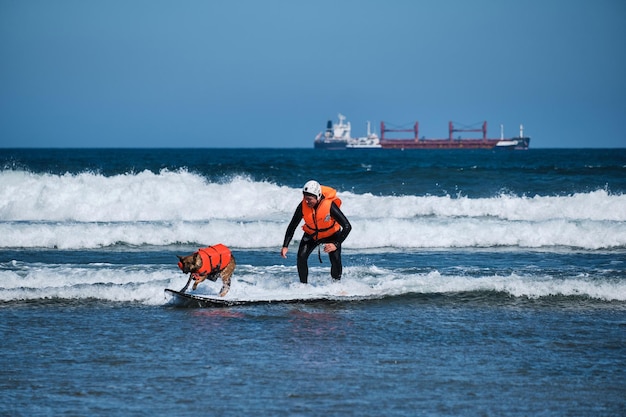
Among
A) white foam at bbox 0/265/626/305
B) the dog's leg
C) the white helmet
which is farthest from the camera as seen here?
white foam at bbox 0/265/626/305

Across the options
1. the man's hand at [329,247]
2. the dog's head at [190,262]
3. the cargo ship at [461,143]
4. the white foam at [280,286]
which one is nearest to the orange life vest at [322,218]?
the man's hand at [329,247]

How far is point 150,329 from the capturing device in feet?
26.2

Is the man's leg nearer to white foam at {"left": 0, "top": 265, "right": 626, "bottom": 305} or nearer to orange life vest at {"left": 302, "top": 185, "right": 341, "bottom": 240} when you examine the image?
orange life vest at {"left": 302, "top": 185, "right": 341, "bottom": 240}

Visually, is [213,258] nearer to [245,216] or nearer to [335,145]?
[245,216]

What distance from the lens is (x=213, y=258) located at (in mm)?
9070

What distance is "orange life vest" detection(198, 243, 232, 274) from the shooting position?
29.5ft

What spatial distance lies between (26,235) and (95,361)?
35.1 ft

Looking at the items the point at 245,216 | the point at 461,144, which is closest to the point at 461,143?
the point at 461,144

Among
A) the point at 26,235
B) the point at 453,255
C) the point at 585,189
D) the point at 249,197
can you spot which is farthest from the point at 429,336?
the point at 585,189

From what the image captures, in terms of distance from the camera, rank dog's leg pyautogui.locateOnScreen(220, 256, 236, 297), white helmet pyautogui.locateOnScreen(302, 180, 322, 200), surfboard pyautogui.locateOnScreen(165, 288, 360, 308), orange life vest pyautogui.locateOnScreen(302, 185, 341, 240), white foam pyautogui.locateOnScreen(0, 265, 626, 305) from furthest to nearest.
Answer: white foam pyautogui.locateOnScreen(0, 265, 626, 305) → orange life vest pyautogui.locateOnScreen(302, 185, 341, 240) → dog's leg pyautogui.locateOnScreen(220, 256, 236, 297) → surfboard pyautogui.locateOnScreen(165, 288, 360, 308) → white helmet pyautogui.locateOnScreen(302, 180, 322, 200)

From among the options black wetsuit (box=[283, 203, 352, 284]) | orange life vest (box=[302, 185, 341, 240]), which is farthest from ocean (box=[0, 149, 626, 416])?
orange life vest (box=[302, 185, 341, 240])

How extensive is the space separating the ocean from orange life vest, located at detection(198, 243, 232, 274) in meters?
0.52

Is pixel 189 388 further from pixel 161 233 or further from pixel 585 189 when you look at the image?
pixel 585 189

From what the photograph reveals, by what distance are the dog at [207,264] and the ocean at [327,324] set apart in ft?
1.43
